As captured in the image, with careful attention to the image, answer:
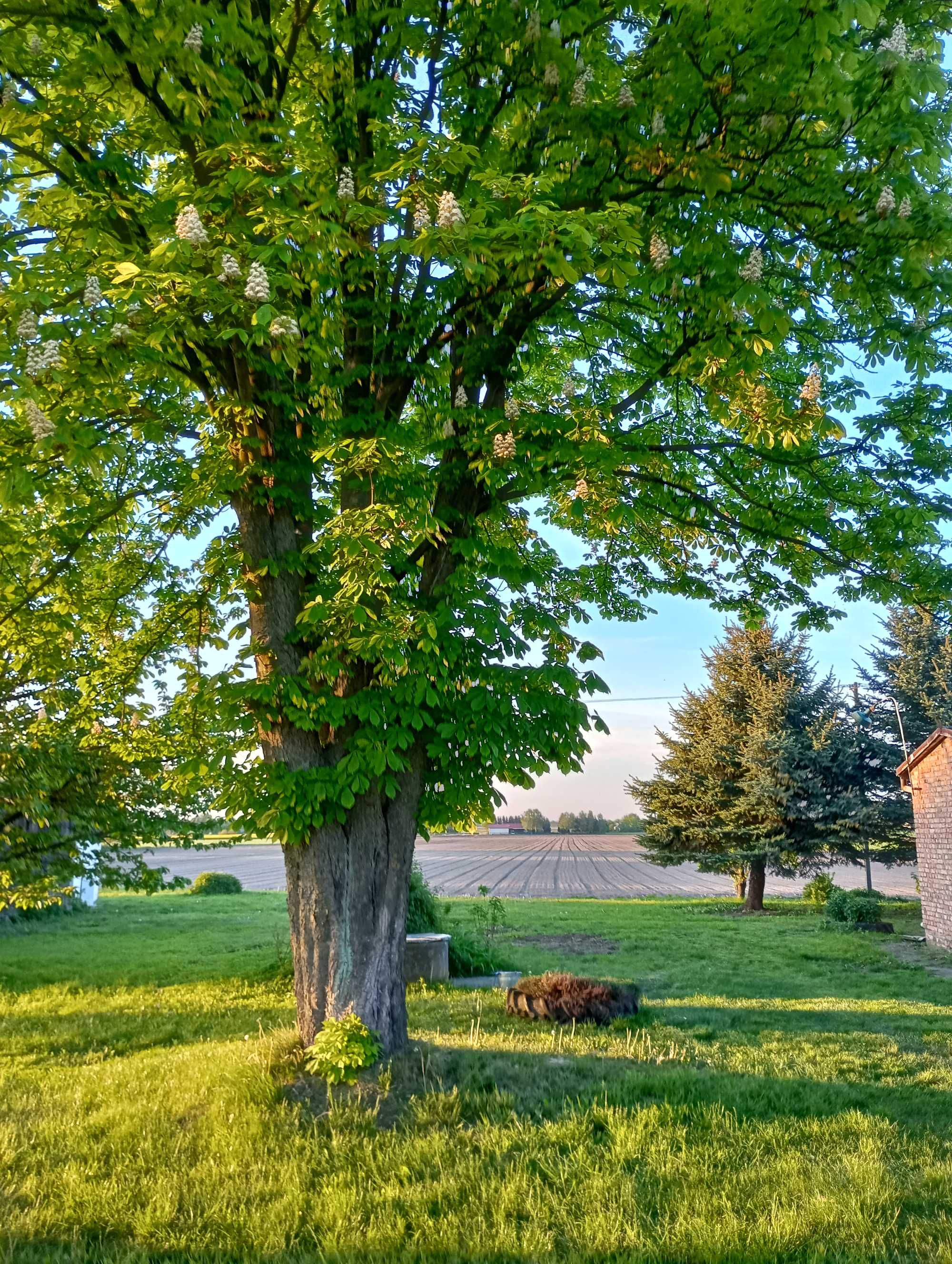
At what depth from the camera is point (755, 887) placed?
30.1m

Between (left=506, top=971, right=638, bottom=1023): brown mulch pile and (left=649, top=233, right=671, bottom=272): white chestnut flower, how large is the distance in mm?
7990

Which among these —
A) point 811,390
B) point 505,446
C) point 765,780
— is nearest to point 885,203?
point 811,390

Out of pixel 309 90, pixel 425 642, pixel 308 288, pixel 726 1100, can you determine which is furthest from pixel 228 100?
pixel 726 1100

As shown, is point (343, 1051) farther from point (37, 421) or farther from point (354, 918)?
point (37, 421)

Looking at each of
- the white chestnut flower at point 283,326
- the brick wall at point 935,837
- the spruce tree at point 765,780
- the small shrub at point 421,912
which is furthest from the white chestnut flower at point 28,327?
the spruce tree at point 765,780

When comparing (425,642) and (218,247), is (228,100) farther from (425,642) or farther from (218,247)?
(425,642)

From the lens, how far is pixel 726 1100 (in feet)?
20.5

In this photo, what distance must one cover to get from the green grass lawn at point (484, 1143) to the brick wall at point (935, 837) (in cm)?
972

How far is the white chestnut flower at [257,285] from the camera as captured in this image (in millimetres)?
4305

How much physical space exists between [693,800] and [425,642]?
1027 inches

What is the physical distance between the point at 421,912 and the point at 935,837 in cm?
1318

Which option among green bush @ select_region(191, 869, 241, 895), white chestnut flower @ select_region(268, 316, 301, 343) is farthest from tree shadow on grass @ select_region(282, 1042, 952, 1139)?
green bush @ select_region(191, 869, 241, 895)

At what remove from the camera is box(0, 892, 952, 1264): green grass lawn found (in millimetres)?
4234

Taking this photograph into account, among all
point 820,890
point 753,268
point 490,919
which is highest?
point 753,268
